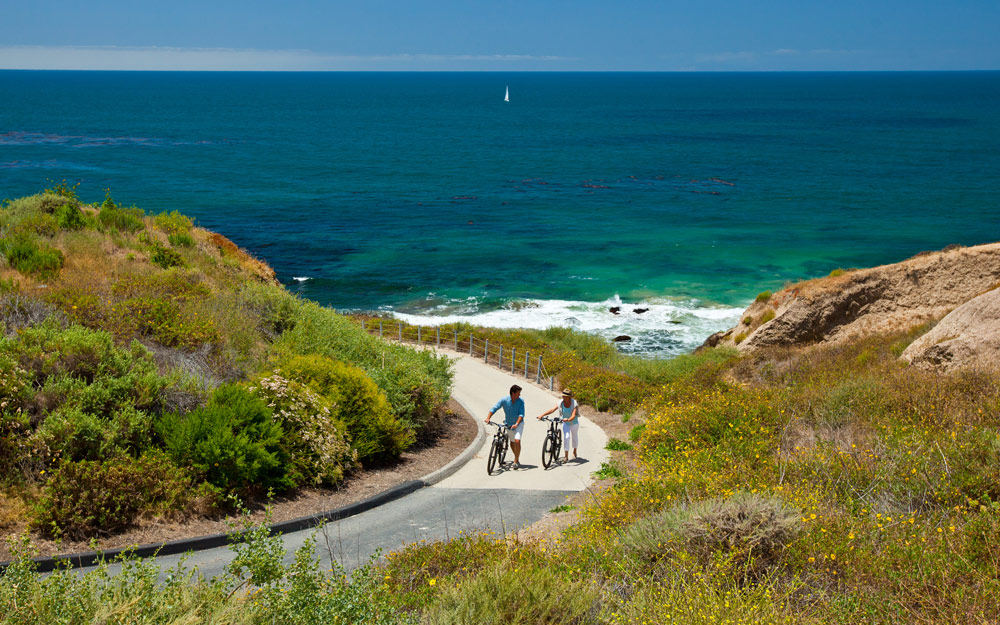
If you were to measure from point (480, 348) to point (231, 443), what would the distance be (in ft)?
57.0

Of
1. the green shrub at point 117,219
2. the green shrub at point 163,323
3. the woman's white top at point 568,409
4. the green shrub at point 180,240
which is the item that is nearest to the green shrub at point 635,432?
the woman's white top at point 568,409

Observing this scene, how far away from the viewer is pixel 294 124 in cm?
14338

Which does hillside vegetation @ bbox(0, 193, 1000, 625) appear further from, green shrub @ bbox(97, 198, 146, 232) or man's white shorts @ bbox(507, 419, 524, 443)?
green shrub @ bbox(97, 198, 146, 232)

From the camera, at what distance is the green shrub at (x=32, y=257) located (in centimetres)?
1684

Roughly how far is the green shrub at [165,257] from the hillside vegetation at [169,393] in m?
1.13

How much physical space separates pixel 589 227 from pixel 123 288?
47.2m

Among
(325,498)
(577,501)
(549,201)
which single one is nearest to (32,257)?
(325,498)

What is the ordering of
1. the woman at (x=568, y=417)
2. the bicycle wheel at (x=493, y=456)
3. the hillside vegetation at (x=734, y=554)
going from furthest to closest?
the woman at (x=568, y=417) < the bicycle wheel at (x=493, y=456) < the hillside vegetation at (x=734, y=554)

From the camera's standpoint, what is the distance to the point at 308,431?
472 inches

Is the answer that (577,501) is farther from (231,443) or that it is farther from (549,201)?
(549,201)

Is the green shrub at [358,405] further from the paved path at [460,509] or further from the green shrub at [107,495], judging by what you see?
the green shrub at [107,495]

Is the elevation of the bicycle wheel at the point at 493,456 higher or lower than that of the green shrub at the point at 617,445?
higher

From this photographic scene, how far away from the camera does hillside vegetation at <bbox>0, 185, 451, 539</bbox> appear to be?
9.76m

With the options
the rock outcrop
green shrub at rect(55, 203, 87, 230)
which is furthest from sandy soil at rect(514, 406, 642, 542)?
green shrub at rect(55, 203, 87, 230)
